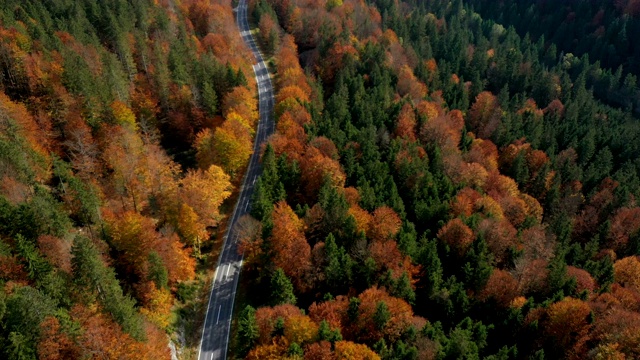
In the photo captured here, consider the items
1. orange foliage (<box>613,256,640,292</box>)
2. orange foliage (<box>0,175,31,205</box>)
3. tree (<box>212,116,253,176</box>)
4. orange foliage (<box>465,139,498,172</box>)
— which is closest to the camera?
orange foliage (<box>0,175,31,205</box>)

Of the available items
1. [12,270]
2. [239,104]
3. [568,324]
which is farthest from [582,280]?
[12,270]

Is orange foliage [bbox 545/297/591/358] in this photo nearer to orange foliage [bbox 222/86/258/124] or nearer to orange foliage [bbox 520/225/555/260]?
orange foliage [bbox 520/225/555/260]

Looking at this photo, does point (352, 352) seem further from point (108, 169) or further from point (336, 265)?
point (108, 169)

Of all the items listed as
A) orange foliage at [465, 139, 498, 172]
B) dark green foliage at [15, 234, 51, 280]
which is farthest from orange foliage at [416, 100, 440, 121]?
dark green foliage at [15, 234, 51, 280]

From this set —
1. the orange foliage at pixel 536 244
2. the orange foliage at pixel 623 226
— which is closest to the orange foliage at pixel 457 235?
the orange foliage at pixel 536 244

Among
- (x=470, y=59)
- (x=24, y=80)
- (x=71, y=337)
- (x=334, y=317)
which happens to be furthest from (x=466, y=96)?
(x=71, y=337)

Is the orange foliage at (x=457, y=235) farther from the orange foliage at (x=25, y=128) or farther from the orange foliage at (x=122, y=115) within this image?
the orange foliage at (x=25, y=128)
